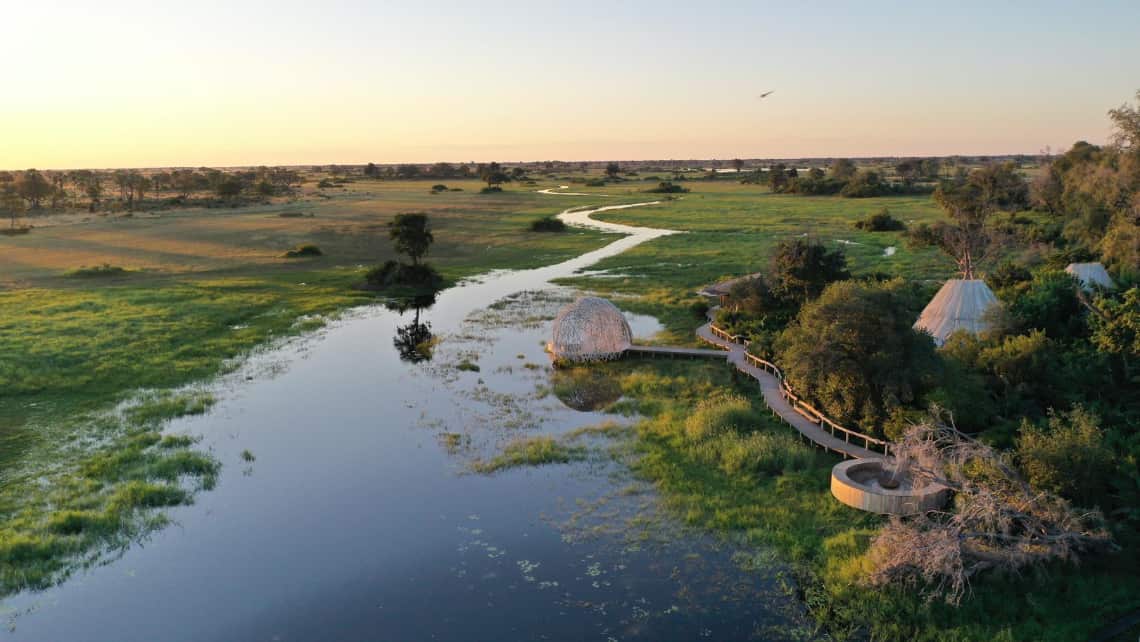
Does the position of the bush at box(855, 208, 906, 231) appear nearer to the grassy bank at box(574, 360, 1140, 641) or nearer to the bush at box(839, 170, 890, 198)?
the bush at box(839, 170, 890, 198)

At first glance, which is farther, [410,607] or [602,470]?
[602,470]

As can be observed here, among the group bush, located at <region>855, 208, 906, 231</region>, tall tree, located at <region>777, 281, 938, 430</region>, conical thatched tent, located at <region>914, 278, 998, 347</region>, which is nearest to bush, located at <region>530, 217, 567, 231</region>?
bush, located at <region>855, 208, 906, 231</region>

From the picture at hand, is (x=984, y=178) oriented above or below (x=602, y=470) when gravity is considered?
above

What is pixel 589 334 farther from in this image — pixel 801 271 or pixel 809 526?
pixel 809 526

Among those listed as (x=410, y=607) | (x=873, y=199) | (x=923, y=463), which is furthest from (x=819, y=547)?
(x=873, y=199)

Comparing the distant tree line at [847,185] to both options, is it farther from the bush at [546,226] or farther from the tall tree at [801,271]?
the tall tree at [801,271]

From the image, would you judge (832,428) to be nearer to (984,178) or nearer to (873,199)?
(984,178)

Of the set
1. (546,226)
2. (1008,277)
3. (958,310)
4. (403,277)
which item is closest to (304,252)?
(403,277)

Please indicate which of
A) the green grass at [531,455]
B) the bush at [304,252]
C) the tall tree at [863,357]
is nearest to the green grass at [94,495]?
the green grass at [531,455]
